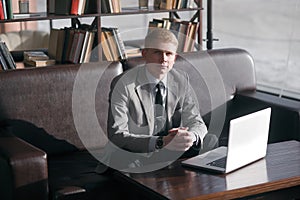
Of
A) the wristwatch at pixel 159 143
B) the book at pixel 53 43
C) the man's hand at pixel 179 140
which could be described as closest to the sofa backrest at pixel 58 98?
the wristwatch at pixel 159 143

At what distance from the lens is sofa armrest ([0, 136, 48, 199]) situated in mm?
3074

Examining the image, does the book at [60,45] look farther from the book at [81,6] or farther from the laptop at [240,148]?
the laptop at [240,148]

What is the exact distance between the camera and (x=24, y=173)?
309 centimetres

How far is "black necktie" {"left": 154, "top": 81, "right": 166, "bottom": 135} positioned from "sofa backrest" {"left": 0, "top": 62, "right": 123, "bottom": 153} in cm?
45

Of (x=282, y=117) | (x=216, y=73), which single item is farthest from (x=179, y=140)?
(x=216, y=73)

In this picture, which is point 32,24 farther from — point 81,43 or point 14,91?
point 14,91

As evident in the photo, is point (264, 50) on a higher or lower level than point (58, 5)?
lower

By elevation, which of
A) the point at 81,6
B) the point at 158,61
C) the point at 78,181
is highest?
the point at 81,6

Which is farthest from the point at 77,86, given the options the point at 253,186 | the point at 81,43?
the point at 253,186

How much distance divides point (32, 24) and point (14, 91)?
416cm

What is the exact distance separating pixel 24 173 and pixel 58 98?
80 centimetres

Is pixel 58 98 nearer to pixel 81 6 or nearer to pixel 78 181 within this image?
pixel 78 181

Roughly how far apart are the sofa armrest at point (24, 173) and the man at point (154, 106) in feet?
1.45

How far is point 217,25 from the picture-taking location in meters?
6.25
